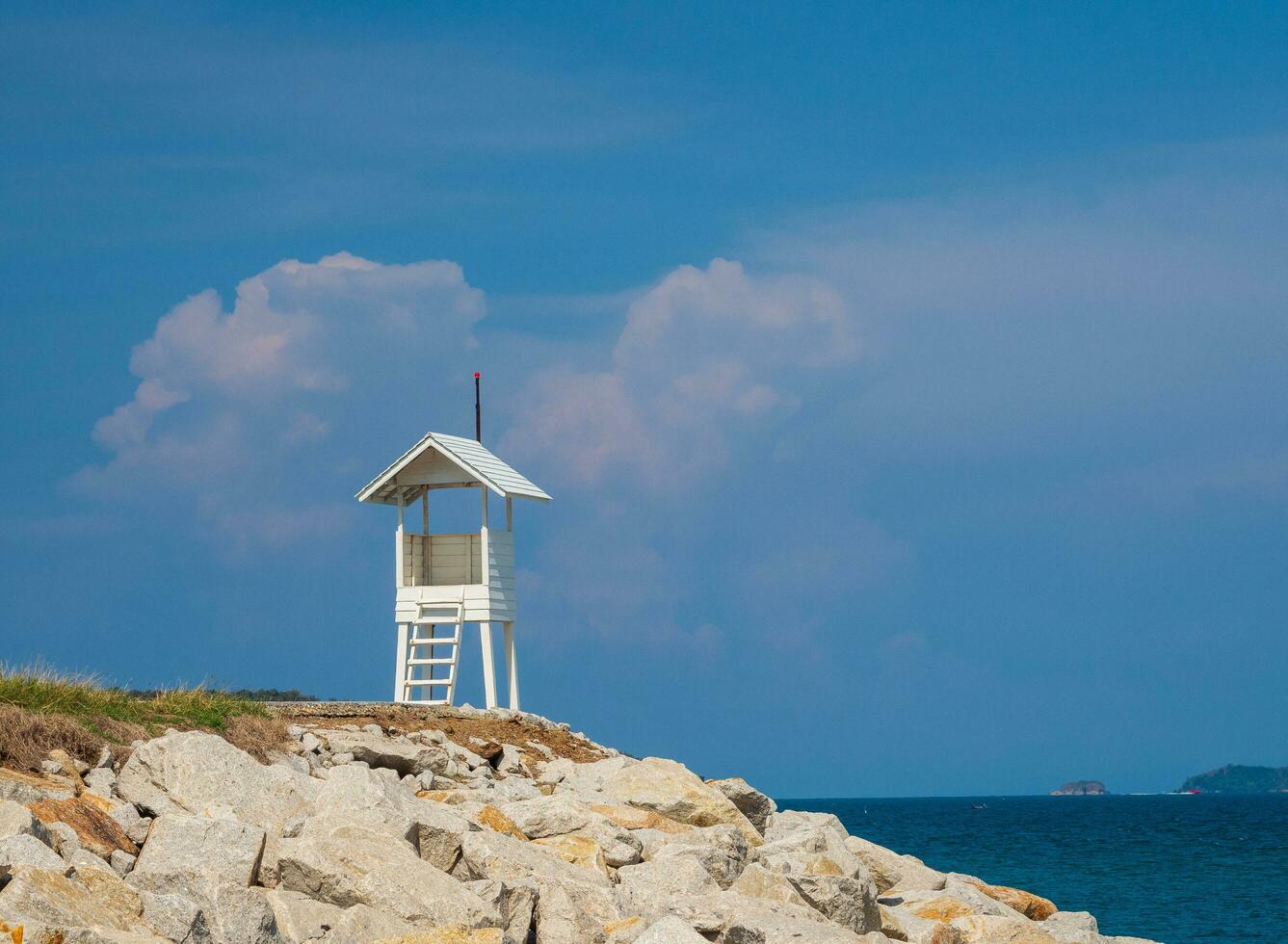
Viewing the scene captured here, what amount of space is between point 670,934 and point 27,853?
4.33m

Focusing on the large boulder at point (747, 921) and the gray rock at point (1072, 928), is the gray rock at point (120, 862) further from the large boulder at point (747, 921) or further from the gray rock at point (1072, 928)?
the gray rock at point (1072, 928)

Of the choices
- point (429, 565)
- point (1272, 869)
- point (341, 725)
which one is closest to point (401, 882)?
point (341, 725)

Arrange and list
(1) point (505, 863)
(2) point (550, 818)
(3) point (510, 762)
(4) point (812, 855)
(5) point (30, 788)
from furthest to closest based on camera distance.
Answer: (3) point (510, 762) < (4) point (812, 855) < (2) point (550, 818) < (5) point (30, 788) < (1) point (505, 863)

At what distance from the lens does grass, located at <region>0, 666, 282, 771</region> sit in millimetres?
13711

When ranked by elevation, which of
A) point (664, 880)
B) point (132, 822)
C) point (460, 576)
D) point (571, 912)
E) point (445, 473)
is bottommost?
point (571, 912)

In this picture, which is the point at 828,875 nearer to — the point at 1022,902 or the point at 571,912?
the point at 571,912

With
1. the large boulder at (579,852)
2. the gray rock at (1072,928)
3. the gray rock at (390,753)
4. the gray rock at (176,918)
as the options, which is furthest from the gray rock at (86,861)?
the gray rock at (1072,928)

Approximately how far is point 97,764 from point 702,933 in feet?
20.9

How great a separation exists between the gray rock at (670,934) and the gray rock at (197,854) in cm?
287

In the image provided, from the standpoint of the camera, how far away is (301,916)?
10.1 meters

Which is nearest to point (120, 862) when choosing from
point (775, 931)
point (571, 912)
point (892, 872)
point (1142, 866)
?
point (571, 912)

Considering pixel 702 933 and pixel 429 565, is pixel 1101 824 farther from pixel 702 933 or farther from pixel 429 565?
pixel 702 933

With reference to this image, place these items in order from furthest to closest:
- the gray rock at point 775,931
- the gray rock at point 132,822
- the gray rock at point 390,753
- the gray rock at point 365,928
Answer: the gray rock at point 390,753 < the gray rock at point 132,822 < the gray rock at point 775,931 < the gray rock at point 365,928

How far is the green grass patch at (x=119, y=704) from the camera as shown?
15297mm
